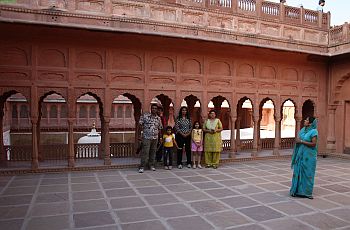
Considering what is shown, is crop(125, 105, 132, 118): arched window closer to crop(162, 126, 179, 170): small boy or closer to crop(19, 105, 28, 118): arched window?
crop(19, 105, 28, 118): arched window

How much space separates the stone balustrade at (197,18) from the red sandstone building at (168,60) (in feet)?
0.11

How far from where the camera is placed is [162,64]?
379 inches

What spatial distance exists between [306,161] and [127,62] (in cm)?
578

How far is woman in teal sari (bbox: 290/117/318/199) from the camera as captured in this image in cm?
630

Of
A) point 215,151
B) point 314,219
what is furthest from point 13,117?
point 314,219

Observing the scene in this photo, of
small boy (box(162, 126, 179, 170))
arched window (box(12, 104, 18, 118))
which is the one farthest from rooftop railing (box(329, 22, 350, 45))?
arched window (box(12, 104, 18, 118))

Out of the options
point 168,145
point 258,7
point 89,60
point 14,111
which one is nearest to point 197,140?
point 168,145

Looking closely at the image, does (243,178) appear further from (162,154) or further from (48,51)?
(48,51)

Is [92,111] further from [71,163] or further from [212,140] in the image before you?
[212,140]

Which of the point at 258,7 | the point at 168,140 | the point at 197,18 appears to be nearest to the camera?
the point at 168,140

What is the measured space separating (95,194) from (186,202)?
2.01 m

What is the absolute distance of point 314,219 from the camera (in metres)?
5.16

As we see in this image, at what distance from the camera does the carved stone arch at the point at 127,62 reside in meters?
9.10

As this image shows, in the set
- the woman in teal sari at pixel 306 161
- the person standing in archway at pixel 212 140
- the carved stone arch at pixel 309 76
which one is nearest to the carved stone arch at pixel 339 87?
the carved stone arch at pixel 309 76
